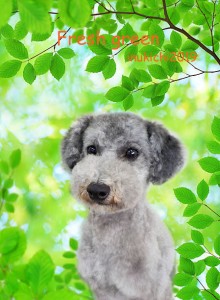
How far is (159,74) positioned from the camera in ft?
2.00

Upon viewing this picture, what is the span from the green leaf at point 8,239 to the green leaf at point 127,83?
28 cm

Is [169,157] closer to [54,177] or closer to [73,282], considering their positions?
[54,177]

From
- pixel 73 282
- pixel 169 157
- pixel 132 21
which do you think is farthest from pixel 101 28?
pixel 73 282

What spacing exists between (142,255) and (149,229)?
43 millimetres

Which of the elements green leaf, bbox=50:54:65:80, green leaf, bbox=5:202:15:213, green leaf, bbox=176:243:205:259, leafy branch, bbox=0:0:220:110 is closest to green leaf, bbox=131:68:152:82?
leafy branch, bbox=0:0:220:110

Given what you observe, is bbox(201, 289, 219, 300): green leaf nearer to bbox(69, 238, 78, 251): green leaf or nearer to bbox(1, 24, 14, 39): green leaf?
bbox(69, 238, 78, 251): green leaf

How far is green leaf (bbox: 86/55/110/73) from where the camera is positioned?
1.98ft

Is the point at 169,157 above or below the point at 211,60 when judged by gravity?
below

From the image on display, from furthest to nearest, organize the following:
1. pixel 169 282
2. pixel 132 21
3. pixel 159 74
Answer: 1. pixel 132 21
2. pixel 169 282
3. pixel 159 74

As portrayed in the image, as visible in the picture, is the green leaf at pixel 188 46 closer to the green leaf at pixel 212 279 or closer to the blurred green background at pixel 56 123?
the blurred green background at pixel 56 123

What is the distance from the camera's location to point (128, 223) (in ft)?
2.32

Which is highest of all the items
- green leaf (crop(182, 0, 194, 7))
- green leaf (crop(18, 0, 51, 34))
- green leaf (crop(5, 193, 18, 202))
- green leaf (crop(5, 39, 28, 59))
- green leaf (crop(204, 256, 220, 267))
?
green leaf (crop(182, 0, 194, 7))

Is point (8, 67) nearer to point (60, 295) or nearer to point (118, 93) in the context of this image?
point (118, 93)

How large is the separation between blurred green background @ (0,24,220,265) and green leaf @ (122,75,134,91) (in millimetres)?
144
